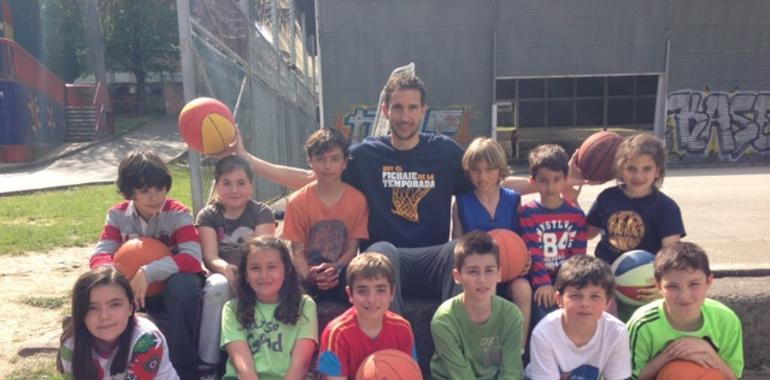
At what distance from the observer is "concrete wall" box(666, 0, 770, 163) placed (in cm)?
2078

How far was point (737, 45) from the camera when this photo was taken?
829 inches

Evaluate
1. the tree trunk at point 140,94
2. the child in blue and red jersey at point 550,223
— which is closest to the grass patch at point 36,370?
the child in blue and red jersey at point 550,223

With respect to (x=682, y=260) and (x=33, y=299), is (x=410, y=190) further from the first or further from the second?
(x=33, y=299)

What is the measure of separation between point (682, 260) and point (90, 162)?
24.1 metres

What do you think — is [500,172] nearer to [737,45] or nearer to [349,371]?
[349,371]

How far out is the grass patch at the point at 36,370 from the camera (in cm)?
423

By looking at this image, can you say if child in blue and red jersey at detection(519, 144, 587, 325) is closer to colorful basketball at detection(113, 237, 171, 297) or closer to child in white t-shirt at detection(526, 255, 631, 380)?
child in white t-shirt at detection(526, 255, 631, 380)

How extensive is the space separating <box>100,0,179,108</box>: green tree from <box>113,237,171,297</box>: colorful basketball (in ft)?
133

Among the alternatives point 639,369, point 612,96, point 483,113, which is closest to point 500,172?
point 639,369

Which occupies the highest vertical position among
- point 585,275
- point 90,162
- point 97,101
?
point 97,101

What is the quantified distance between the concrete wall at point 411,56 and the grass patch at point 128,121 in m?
18.4

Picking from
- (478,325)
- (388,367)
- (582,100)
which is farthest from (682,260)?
(582,100)

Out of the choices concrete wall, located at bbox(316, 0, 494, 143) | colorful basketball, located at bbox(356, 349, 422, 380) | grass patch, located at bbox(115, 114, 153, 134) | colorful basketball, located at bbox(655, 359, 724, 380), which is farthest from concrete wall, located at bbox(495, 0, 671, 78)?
grass patch, located at bbox(115, 114, 153, 134)

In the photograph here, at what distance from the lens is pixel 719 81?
69.9ft
